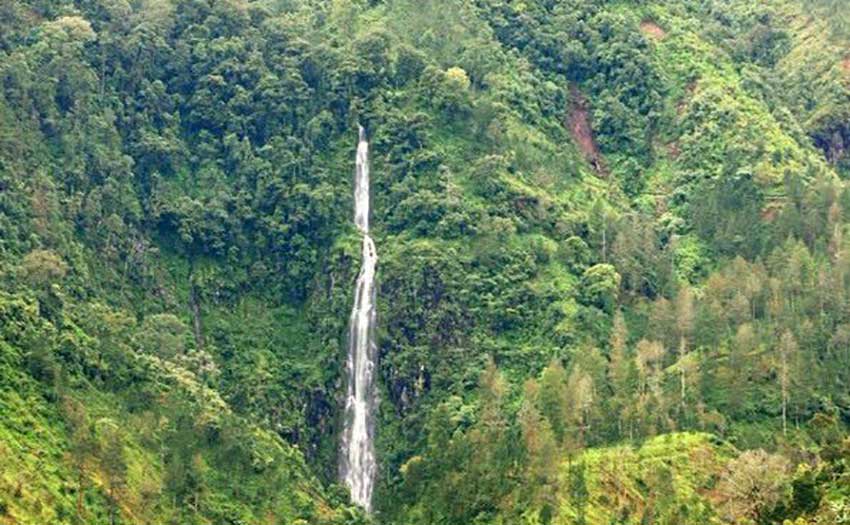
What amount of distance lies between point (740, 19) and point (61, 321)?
64.5 meters

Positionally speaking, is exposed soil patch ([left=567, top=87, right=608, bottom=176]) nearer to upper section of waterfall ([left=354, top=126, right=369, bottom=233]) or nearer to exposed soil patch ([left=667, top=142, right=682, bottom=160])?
exposed soil patch ([left=667, top=142, right=682, bottom=160])

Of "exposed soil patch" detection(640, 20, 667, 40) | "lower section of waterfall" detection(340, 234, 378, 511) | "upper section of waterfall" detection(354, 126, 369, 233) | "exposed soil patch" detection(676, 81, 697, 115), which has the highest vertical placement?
"exposed soil patch" detection(640, 20, 667, 40)

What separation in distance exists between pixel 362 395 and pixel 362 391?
10.3 inches

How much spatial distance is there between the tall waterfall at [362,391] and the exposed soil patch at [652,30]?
31.7m

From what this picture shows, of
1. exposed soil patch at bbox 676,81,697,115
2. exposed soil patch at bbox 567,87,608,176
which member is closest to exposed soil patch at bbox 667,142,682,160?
exposed soil patch at bbox 676,81,697,115

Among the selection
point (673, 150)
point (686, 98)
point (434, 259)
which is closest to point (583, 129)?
point (673, 150)

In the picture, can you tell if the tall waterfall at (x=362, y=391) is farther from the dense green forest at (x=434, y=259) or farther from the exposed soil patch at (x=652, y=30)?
the exposed soil patch at (x=652, y=30)

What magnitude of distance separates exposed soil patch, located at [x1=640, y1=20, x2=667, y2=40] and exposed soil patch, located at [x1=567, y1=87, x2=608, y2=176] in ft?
28.0

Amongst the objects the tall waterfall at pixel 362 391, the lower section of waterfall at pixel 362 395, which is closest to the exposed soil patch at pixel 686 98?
the tall waterfall at pixel 362 391

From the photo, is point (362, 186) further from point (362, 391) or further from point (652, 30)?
point (652, 30)

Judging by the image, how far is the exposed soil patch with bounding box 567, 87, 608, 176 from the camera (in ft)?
348

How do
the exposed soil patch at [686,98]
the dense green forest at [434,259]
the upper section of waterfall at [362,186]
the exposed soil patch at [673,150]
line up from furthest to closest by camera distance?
the exposed soil patch at [686,98], the exposed soil patch at [673,150], the upper section of waterfall at [362,186], the dense green forest at [434,259]

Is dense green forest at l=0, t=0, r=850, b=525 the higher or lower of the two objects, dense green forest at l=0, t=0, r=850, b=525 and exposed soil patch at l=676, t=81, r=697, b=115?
the lower

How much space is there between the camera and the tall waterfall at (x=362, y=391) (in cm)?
8700
